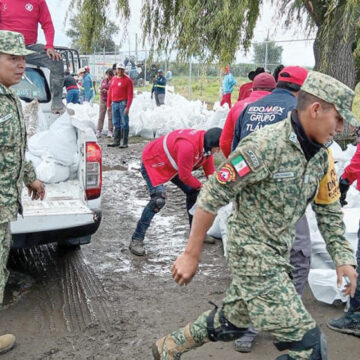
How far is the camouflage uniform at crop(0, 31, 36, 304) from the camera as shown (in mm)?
3242

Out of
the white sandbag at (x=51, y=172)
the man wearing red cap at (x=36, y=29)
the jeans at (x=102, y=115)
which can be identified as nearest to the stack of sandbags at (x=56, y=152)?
the white sandbag at (x=51, y=172)

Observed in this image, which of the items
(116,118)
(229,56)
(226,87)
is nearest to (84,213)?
(229,56)

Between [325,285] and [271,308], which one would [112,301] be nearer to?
[325,285]

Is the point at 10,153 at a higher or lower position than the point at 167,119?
higher

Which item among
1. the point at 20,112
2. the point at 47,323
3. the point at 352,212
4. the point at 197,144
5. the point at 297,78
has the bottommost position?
the point at 47,323

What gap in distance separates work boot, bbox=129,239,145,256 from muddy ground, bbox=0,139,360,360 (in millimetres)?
59

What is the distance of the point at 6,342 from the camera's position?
3510mm

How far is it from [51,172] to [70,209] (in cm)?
76

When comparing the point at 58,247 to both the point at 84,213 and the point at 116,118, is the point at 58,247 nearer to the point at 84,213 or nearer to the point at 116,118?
the point at 84,213

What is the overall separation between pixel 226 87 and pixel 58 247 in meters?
10.9

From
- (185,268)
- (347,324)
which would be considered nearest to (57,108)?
(347,324)

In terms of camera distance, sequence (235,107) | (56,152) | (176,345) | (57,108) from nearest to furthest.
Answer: (176,345) < (235,107) < (56,152) < (57,108)

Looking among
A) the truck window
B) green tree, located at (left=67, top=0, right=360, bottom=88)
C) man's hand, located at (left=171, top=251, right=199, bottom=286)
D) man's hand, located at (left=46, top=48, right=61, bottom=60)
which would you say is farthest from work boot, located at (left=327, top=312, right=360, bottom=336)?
man's hand, located at (left=46, top=48, right=61, bottom=60)

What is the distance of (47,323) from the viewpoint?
12.8 feet
